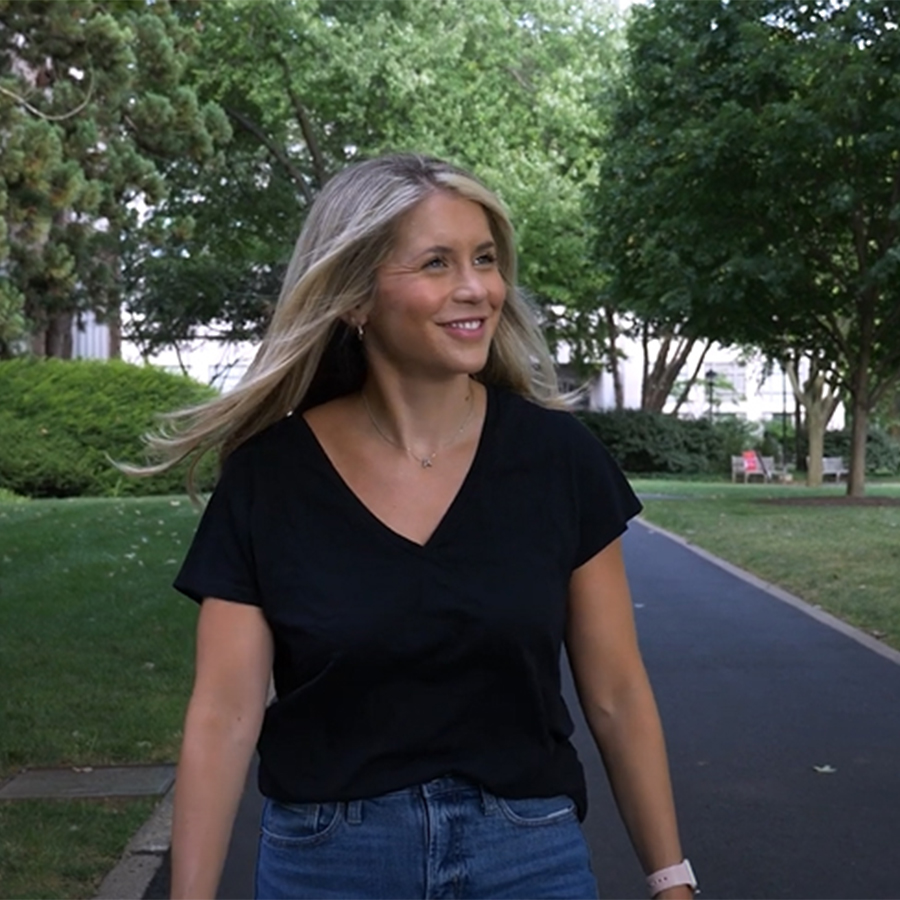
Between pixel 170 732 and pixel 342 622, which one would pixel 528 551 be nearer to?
pixel 342 622

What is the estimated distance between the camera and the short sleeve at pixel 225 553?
8.67 feet

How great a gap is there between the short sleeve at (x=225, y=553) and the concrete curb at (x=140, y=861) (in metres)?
3.07

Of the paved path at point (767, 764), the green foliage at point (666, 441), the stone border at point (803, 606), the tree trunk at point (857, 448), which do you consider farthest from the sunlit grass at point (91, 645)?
the green foliage at point (666, 441)

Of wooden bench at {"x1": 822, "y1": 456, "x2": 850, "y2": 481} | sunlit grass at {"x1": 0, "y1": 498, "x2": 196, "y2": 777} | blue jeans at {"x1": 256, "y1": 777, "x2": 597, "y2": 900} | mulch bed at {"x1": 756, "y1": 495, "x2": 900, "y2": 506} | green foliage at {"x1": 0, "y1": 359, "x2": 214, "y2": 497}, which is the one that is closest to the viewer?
blue jeans at {"x1": 256, "y1": 777, "x2": 597, "y2": 900}

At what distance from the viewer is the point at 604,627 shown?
8.95 feet

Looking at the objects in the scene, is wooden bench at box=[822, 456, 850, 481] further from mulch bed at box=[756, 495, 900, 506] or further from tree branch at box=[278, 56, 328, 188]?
mulch bed at box=[756, 495, 900, 506]

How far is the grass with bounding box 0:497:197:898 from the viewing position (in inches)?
241

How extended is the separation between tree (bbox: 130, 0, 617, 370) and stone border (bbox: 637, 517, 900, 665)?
2038cm

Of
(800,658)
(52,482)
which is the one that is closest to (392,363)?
(800,658)

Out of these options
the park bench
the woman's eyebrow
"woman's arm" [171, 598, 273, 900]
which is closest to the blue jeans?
"woman's arm" [171, 598, 273, 900]

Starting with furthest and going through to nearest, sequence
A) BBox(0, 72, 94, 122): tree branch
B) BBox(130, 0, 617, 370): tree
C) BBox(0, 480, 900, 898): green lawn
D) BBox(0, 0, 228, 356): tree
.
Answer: BBox(130, 0, 617, 370): tree
BBox(0, 0, 228, 356): tree
BBox(0, 72, 94, 122): tree branch
BBox(0, 480, 900, 898): green lawn

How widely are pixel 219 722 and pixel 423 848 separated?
14.5 inches

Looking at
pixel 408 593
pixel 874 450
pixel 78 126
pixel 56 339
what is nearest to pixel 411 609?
pixel 408 593

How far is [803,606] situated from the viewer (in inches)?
531
